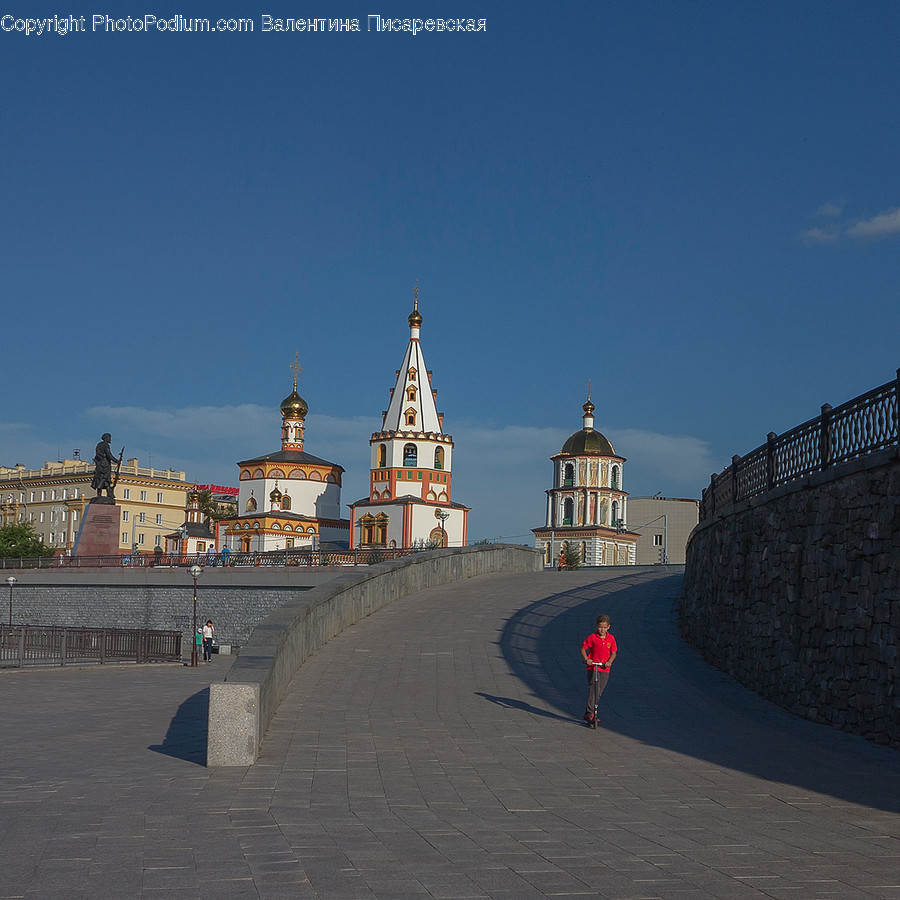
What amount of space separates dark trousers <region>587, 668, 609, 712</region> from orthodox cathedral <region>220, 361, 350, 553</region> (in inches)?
3607

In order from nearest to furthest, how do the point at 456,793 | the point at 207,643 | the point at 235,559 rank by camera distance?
the point at 456,793 → the point at 207,643 → the point at 235,559

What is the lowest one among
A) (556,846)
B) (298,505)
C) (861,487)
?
(556,846)

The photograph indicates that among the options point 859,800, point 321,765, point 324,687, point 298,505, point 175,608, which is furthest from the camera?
point 298,505

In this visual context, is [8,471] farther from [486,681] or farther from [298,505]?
[486,681]

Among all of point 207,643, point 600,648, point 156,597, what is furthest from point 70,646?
point 156,597

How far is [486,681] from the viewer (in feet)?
49.4

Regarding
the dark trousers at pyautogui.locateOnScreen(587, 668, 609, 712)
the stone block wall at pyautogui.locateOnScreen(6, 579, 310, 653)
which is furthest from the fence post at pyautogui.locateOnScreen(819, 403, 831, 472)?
the stone block wall at pyautogui.locateOnScreen(6, 579, 310, 653)

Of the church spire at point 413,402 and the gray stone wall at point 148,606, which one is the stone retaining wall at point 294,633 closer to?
the gray stone wall at point 148,606

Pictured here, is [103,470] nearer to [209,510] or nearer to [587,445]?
[587,445]

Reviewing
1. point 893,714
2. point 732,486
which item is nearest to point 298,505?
point 732,486

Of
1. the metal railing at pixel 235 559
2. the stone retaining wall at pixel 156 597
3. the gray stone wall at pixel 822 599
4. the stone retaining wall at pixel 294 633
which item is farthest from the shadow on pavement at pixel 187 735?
the metal railing at pixel 235 559

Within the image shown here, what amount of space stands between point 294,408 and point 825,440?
102 m

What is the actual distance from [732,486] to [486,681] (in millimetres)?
6052

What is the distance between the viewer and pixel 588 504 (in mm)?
113375
